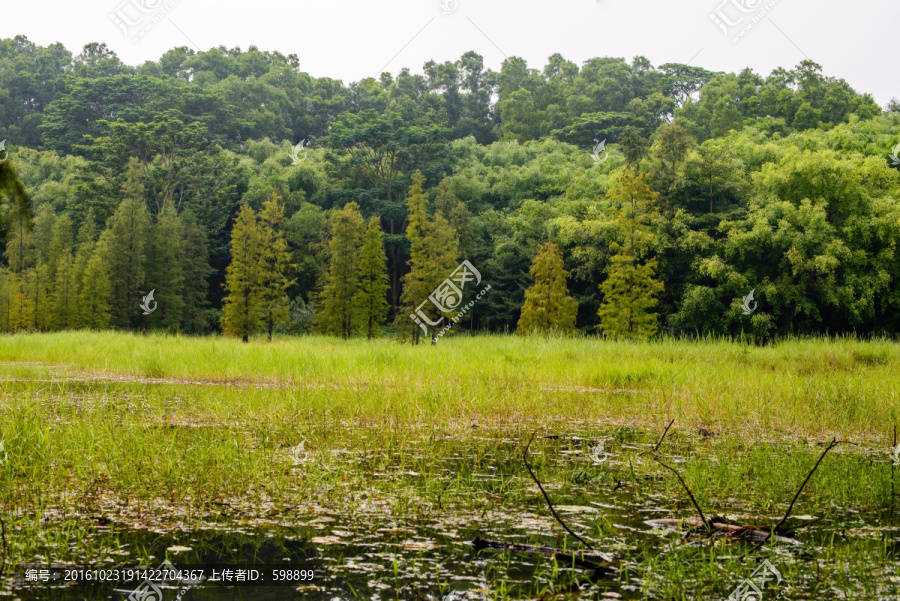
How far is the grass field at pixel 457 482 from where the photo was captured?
4043 millimetres

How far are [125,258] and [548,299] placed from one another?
1980 cm

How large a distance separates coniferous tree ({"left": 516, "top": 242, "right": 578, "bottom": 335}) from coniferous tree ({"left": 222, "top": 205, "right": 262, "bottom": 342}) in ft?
36.3

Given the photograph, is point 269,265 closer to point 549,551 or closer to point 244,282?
point 244,282

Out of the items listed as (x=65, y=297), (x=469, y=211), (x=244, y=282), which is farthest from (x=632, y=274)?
(x=65, y=297)

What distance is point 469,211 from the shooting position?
129ft

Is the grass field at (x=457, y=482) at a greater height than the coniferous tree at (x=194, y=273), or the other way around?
the coniferous tree at (x=194, y=273)

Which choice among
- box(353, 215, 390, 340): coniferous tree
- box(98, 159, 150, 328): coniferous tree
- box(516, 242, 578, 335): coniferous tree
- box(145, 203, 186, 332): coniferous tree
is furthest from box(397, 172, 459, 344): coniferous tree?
box(98, 159, 150, 328): coniferous tree

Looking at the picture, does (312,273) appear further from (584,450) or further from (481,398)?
(584,450)

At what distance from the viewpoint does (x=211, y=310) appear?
41.1 m

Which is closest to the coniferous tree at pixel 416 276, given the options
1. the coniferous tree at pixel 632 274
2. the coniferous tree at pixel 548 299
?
the coniferous tree at pixel 548 299

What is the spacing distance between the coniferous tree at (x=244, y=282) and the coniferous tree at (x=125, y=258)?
22.9 ft

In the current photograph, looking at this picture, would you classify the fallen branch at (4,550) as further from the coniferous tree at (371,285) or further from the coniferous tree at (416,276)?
the coniferous tree at (371,285)

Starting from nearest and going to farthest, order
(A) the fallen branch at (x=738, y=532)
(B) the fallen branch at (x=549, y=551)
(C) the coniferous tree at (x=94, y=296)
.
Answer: (B) the fallen branch at (x=549, y=551) < (A) the fallen branch at (x=738, y=532) < (C) the coniferous tree at (x=94, y=296)

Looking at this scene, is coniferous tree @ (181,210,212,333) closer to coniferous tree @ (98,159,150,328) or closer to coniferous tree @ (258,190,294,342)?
coniferous tree @ (98,159,150,328)
